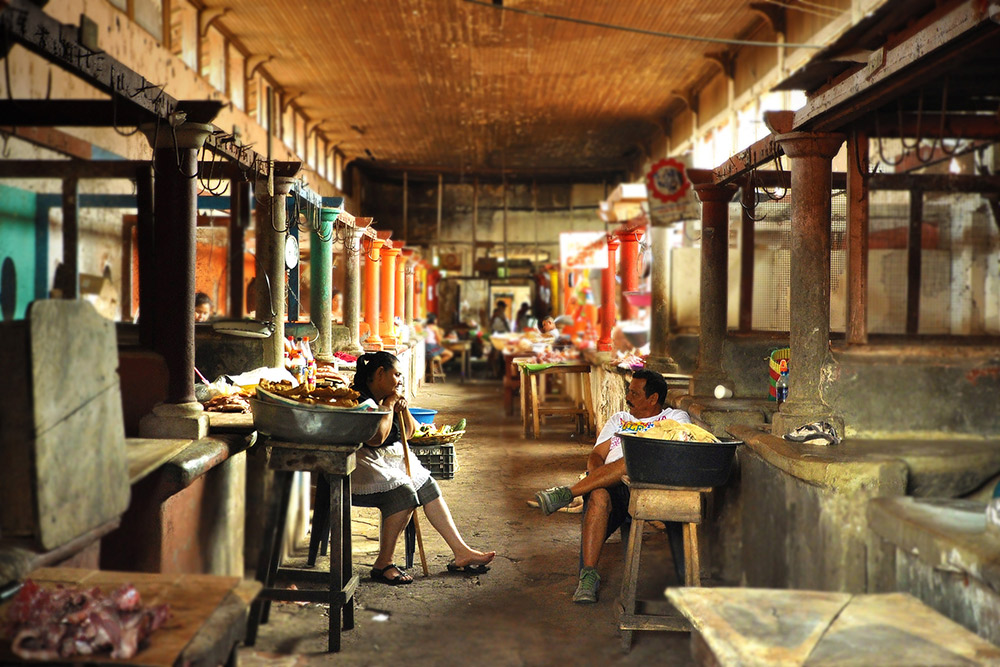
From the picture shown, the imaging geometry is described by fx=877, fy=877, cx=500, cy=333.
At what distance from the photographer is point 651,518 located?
4312mm

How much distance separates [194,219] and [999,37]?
153 inches

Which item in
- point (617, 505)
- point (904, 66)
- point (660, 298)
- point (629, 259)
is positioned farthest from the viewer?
point (629, 259)

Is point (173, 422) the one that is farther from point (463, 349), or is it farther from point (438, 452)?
point (463, 349)

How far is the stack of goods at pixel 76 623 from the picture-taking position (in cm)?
218

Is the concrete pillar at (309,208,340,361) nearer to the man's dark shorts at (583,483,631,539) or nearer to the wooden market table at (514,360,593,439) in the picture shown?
the wooden market table at (514,360,593,439)

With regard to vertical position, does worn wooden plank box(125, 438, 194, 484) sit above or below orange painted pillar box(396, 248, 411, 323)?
below

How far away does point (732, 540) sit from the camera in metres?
5.39

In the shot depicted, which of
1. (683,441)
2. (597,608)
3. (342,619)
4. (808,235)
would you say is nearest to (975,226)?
(808,235)

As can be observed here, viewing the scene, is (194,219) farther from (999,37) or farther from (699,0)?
(699,0)

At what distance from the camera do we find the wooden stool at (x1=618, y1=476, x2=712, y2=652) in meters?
4.28

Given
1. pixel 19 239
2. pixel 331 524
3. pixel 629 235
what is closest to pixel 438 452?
pixel 331 524

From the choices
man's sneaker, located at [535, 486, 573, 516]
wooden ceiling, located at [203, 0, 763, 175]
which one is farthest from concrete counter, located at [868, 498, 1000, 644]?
wooden ceiling, located at [203, 0, 763, 175]

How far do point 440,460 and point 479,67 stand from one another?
9648mm

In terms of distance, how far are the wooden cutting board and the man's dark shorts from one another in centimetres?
259
